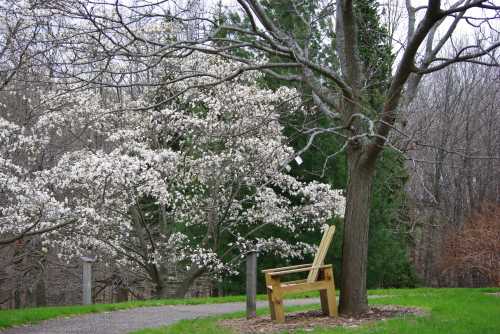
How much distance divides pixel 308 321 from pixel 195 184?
6242mm

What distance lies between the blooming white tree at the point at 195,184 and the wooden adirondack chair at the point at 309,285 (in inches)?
162

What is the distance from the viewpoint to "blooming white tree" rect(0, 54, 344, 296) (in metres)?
12.4

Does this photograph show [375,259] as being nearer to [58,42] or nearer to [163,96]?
[163,96]

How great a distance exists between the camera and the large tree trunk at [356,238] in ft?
27.1

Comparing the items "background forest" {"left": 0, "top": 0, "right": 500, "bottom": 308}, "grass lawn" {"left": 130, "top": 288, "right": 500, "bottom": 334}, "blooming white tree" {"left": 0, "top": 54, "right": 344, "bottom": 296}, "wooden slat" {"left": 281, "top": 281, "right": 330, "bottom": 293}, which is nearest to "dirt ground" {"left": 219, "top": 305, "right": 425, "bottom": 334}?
"grass lawn" {"left": 130, "top": 288, "right": 500, "bottom": 334}

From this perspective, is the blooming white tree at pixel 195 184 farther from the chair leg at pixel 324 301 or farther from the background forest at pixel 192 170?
the chair leg at pixel 324 301

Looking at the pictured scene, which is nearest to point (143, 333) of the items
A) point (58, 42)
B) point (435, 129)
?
point (58, 42)

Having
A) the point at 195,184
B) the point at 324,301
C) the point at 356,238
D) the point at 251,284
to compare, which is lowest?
the point at 324,301

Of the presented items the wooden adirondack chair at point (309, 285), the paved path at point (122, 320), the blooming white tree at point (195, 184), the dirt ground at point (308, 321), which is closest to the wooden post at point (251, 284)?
the dirt ground at point (308, 321)

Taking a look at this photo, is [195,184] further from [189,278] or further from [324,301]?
[324,301]

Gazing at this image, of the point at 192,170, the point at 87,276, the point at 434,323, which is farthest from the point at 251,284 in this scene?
the point at 192,170

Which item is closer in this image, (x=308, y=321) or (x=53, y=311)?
(x=308, y=321)

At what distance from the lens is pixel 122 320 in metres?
8.69

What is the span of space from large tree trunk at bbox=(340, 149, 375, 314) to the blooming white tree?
3.62m
